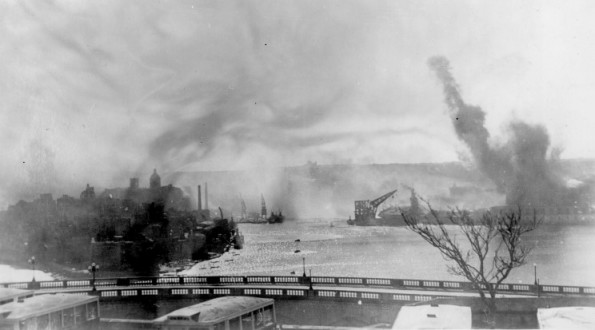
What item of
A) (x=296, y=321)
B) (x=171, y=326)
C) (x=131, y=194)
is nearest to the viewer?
(x=171, y=326)

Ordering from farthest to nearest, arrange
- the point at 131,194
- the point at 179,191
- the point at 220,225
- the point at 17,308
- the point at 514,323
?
the point at 220,225
the point at 179,191
the point at 131,194
the point at 514,323
the point at 17,308

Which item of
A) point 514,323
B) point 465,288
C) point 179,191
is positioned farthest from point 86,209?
point 514,323

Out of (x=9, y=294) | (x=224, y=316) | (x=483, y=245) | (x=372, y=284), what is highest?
(x=483, y=245)

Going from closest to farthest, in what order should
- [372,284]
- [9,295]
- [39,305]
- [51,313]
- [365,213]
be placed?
[39,305] → [51,313] → [9,295] → [372,284] → [365,213]

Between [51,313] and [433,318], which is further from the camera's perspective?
[51,313]

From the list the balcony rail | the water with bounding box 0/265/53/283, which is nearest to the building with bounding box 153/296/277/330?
the balcony rail

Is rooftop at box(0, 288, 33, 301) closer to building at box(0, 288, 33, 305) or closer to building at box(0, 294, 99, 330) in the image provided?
building at box(0, 288, 33, 305)

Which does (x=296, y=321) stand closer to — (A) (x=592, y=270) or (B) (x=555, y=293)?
(B) (x=555, y=293)

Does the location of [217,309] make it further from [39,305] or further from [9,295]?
[9,295]

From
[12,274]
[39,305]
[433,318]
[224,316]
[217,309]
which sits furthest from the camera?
[12,274]

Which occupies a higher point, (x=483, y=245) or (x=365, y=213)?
(x=483, y=245)

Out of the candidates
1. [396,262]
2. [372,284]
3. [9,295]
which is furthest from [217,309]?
[396,262]
